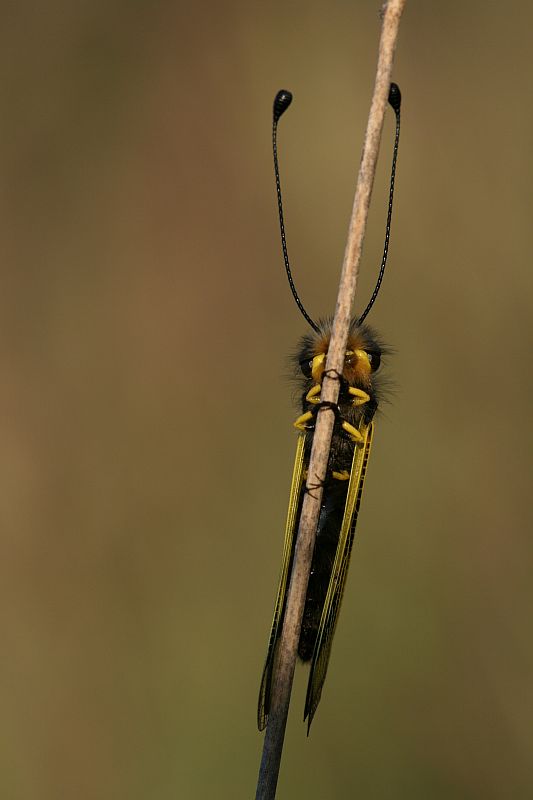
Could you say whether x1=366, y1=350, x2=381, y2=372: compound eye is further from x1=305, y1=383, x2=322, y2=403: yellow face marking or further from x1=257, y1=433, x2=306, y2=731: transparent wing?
x1=257, y1=433, x2=306, y2=731: transparent wing

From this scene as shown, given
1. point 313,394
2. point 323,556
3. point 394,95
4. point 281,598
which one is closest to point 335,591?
point 281,598

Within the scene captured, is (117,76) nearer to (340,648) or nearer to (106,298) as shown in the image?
(106,298)

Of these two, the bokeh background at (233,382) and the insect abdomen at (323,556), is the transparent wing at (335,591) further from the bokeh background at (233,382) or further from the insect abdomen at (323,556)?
the bokeh background at (233,382)


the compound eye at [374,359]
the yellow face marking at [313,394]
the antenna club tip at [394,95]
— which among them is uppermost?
the antenna club tip at [394,95]

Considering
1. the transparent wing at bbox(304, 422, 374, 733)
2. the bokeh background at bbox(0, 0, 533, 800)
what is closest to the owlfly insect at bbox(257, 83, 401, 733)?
the transparent wing at bbox(304, 422, 374, 733)

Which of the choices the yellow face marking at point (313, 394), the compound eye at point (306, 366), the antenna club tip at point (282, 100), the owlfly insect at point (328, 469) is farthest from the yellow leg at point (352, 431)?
the antenna club tip at point (282, 100)

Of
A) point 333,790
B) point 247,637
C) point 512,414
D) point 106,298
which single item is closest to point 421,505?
point 512,414
